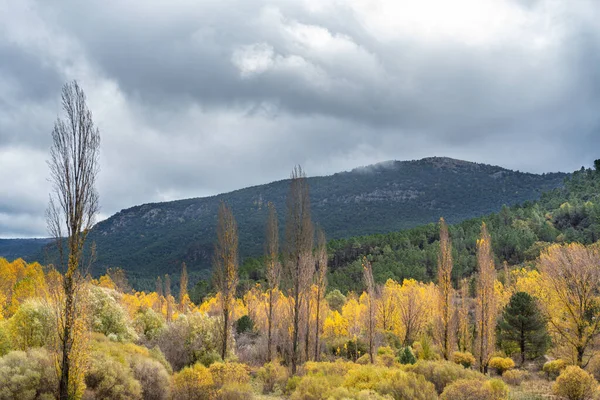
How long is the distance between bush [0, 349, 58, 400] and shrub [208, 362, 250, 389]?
4.99 m

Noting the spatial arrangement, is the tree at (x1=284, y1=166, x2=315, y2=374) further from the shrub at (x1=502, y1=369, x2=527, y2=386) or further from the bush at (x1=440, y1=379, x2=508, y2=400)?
the shrub at (x1=502, y1=369, x2=527, y2=386)

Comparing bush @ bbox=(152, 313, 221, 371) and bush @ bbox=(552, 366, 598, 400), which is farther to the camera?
bush @ bbox=(152, 313, 221, 371)

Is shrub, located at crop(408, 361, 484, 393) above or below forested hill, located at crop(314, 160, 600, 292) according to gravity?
below

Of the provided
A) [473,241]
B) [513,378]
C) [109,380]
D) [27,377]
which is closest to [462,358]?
[513,378]

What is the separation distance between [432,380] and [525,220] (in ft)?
291

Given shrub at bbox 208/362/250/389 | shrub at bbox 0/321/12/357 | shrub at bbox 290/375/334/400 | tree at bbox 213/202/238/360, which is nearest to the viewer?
shrub at bbox 290/375/334/400

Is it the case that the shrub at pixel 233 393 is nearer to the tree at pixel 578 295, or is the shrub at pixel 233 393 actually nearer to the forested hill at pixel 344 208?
the tree at pixel 578 295

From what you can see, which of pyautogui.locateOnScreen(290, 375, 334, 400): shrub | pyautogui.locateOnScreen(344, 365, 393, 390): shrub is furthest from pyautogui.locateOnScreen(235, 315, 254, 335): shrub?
pyautogui.locateOnScreen(344, 365, 393, 390): shrub

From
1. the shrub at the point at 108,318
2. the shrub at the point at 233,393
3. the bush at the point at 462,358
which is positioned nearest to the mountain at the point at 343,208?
the shrub at the point at 108,318

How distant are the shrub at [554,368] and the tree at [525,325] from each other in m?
5.85

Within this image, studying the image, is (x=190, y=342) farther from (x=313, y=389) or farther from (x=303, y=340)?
(x=313, y=389)

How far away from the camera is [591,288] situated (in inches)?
877

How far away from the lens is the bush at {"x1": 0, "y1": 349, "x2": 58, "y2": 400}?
12281 mm

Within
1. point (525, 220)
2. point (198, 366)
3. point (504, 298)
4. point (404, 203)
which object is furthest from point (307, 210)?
point (404, 203)
